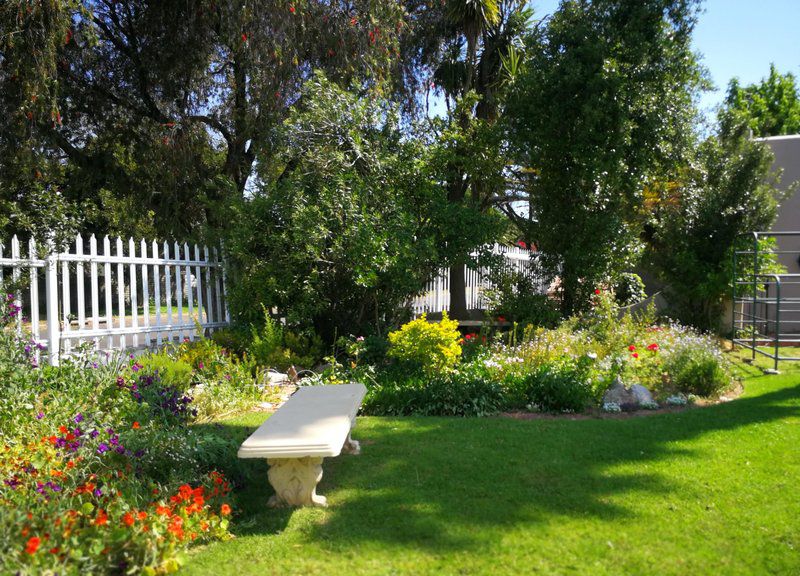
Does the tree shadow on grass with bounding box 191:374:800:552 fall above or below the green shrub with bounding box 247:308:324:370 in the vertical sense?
below

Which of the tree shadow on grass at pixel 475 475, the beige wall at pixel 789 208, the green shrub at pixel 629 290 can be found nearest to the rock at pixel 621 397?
the tree shadow on grass at pixel 475 475

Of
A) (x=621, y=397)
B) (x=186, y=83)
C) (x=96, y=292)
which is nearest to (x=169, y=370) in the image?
(x=96, y=292)

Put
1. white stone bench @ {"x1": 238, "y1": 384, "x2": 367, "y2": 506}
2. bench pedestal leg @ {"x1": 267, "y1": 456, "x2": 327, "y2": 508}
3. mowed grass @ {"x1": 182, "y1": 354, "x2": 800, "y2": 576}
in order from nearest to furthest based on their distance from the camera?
mowed grass @ {"x1": 182, "y1": 354, "x2": 800, "y2": 576} → white stone bench @ {"x1": 238, "y1": 384, "x2": 367, "y2": 506} → bench pedestal leg @ {"x1": 267, "y1": 456, "x2": 327, "y2": 508}

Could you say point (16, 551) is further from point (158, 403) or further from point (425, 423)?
point (425, 423)

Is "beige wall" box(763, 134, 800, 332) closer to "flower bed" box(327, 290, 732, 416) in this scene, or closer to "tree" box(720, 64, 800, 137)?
"flower bed" box(327, 290, 732, 416)

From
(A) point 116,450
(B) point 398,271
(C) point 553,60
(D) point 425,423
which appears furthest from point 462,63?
(A) point 116,450

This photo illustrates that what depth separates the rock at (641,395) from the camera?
7008mm

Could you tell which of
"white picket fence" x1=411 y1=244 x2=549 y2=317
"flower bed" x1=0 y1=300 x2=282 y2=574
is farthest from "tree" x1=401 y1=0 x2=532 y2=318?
"flower bed" x1=0 y1=300 x2=282 y2=574

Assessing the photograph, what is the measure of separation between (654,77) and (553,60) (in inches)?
65.3

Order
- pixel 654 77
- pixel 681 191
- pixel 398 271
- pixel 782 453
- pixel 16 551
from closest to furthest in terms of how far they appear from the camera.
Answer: pixel 16 551 → pixel 782 453 → pixel 398 271 → pixel 654 77 → pixel 681 191

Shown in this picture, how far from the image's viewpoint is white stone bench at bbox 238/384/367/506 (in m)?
A: 3.81

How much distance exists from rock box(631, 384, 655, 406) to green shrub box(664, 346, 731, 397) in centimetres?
75

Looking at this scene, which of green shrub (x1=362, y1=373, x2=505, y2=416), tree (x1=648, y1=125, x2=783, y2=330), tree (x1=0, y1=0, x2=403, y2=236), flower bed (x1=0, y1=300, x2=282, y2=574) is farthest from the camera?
tree (x1=648, y1=125, x2=783, y2=330)

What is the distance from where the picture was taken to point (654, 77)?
32.2ft
